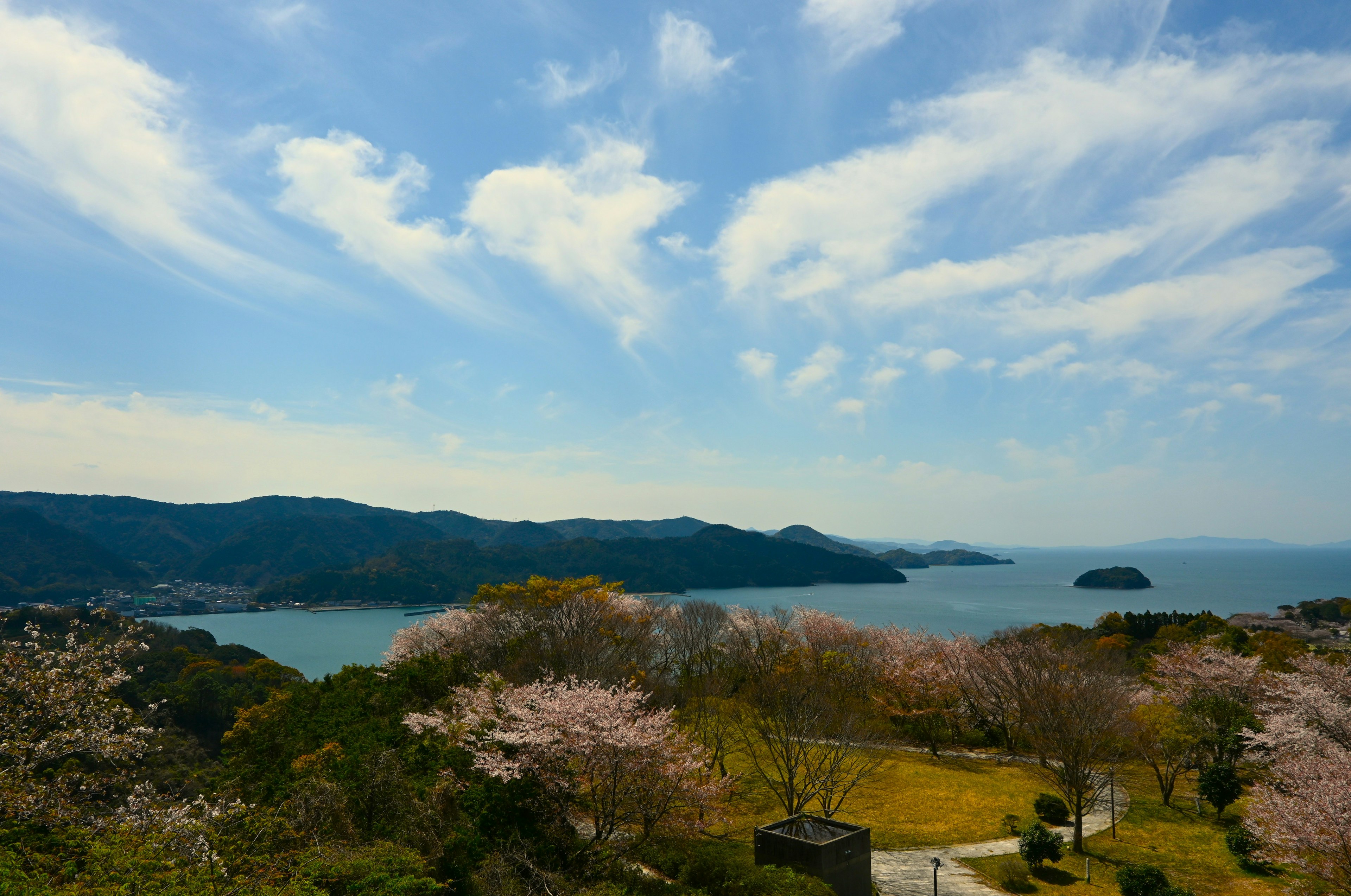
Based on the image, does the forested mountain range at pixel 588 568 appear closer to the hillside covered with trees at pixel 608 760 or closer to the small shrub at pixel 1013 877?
the hillside covered with trees at pixel 608 760

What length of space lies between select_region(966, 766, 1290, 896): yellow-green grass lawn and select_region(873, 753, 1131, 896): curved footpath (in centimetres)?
46

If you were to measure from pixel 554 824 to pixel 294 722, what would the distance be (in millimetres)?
13287

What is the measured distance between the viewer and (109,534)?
196m

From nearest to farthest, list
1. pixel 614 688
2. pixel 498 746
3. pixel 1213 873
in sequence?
1. pixel 498 746
2. pixel 1213 873
3. pixel 614 688

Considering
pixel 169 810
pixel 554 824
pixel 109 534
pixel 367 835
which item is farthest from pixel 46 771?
pixel 109 534

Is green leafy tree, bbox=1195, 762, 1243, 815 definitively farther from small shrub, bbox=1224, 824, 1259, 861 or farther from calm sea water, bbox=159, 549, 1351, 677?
calm sea water, bbox=159, 549, 1351, 677

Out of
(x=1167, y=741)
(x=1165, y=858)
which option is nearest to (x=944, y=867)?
(x=1165, y=858)

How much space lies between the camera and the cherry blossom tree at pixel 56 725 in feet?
31.2

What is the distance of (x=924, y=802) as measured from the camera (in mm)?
23938

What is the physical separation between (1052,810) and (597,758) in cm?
1711

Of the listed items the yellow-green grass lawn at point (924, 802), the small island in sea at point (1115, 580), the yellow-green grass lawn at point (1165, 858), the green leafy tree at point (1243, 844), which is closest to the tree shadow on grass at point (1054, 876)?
the yellow-green grass lawn at point (1165, 858)

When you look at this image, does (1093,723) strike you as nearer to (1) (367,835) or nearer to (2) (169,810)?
(1) (367,835)

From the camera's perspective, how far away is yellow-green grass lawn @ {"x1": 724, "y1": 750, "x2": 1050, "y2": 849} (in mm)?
20844

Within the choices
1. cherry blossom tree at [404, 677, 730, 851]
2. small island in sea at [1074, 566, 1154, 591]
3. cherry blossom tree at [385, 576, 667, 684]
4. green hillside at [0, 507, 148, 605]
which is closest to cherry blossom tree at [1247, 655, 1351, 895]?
cherry blossom tree at [404, 677, 730, 851]
